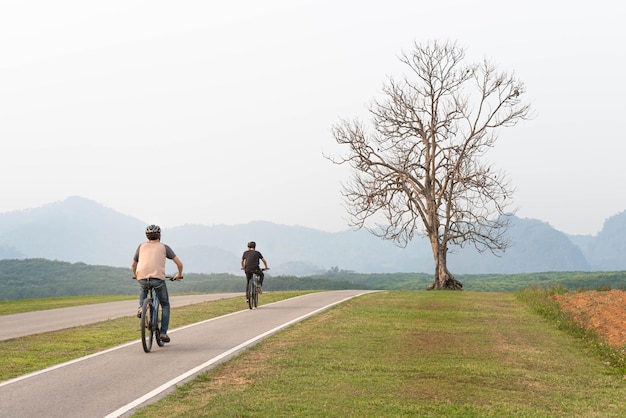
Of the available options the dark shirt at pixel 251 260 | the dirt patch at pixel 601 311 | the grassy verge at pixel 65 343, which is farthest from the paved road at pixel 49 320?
the dirt patch at pixel 601 311

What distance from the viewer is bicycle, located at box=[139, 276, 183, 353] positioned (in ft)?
43.4

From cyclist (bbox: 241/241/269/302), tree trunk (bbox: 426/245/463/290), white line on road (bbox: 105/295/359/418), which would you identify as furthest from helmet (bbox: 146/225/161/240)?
tree trunk (bbox: 426/245/463/290)

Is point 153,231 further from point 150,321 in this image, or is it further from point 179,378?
point 179,378

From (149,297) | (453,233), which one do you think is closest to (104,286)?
(453,233)

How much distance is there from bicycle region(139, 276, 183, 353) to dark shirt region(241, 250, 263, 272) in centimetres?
1001

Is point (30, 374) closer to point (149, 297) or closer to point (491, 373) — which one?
point (149, 297)

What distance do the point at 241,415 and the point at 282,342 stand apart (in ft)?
21.5

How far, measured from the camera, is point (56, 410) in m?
8.41

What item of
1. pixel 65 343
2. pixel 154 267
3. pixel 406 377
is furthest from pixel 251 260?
pixel 406 377

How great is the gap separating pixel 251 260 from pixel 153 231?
10.3 meters

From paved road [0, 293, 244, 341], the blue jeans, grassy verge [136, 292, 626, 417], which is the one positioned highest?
the blue jeans

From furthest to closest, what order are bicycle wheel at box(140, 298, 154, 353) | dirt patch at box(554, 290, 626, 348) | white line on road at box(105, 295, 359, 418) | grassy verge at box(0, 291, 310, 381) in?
dirt patch at box(554, 290, 626, 348) → bicycle wheel at box(140, 298, 154, 353) → grassy verge at box(0, 291, 310, 381) → white line on road at box(105, 295, 359, 418)

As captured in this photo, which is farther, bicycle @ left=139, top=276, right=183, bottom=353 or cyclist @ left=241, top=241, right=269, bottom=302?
cyclist @ left=241, top=241, right=269, bottom=302

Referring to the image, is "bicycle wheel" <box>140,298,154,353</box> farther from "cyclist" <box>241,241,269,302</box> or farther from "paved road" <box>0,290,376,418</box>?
"cyclist" <box>241,241,269,302</box>
